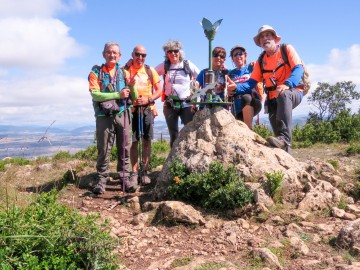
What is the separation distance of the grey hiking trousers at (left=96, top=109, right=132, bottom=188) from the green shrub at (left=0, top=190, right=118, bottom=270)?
280cm

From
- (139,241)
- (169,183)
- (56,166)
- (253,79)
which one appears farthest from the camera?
(56,166)

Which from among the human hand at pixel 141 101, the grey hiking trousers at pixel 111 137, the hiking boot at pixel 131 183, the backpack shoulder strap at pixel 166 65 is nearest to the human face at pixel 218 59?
the backpack shoulder strap at pixel 166 65

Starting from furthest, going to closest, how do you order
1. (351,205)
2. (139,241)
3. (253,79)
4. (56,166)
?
(56,166)
(253,79)
(351,205)
(139,241)

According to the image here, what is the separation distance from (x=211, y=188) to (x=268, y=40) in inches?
108

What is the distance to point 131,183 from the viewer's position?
705cm

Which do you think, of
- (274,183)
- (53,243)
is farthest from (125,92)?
(53,243)

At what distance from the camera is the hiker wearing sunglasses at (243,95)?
7.14 metres

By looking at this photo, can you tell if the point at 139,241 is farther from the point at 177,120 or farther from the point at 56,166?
the point at 56,166

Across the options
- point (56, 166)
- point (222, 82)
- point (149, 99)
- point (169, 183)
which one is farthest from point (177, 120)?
point (56, 166)

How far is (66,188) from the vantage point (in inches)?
294

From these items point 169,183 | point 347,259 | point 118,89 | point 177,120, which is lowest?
point 347,259

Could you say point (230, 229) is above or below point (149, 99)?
below

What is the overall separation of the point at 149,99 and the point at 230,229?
10.9 ft

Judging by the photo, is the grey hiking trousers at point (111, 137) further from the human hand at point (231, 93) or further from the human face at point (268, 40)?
the human face at point (268, 40)
